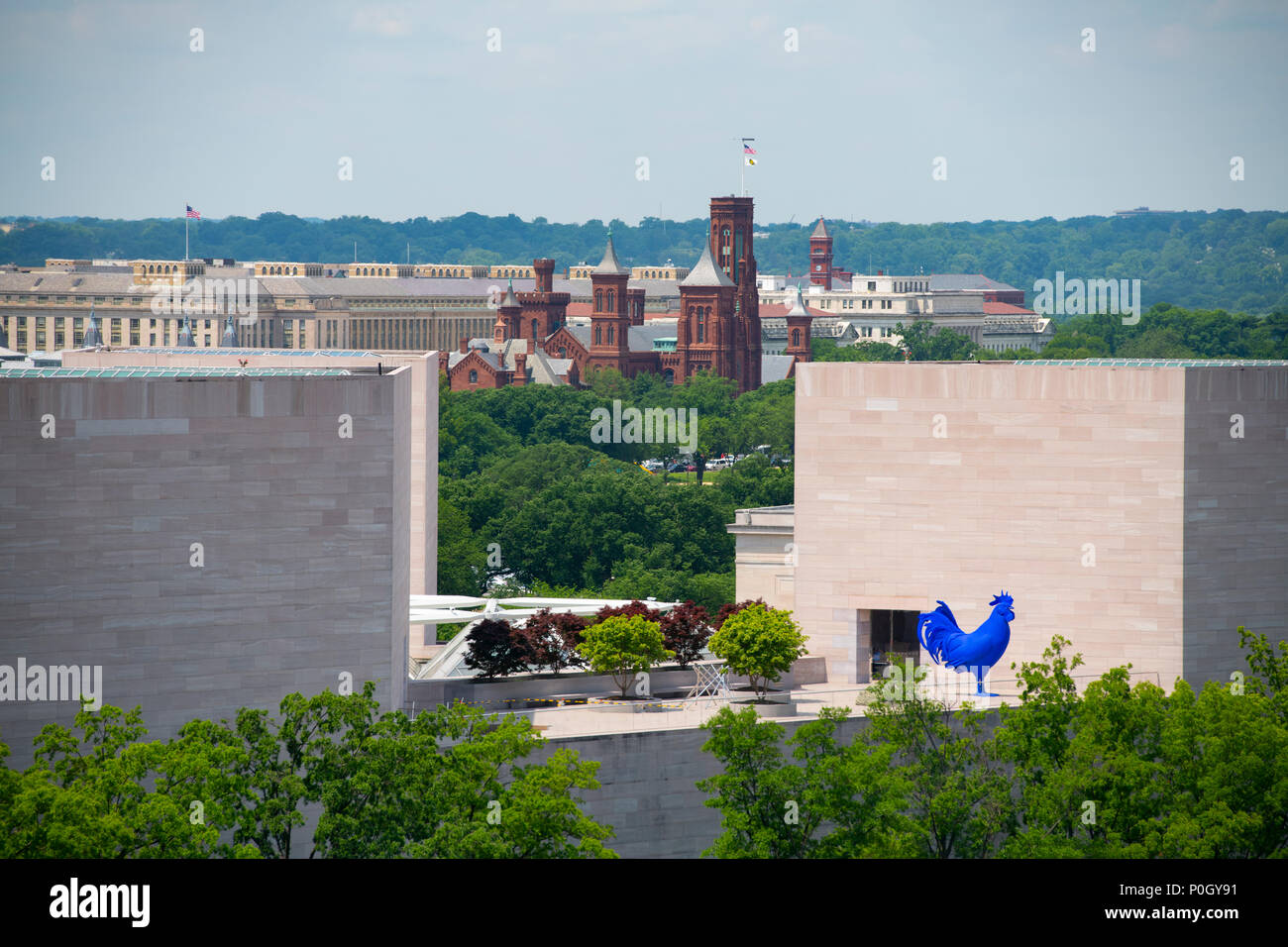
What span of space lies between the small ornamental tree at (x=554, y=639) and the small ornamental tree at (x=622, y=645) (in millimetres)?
1083

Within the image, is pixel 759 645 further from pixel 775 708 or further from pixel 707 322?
pixel 707 322

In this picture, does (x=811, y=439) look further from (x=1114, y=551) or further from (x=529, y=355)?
(x=529, y=355)

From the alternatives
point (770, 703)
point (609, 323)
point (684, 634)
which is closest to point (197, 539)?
point (770, 703)

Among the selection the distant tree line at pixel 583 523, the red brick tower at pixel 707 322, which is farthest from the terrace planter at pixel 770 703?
the red brick tower at pixel 707 322

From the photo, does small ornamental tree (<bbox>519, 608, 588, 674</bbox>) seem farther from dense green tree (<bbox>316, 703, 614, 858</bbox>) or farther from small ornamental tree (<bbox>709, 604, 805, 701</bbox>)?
dense green tree (<bbox>316, 703, 614, 858</bbox>)

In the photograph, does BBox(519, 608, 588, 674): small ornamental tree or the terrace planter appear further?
BBox(519, 608, 588, 674): small ornamental tree

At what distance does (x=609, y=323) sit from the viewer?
649 ft

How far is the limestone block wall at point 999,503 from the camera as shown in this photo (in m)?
39.4

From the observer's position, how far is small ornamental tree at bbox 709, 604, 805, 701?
3928 cm

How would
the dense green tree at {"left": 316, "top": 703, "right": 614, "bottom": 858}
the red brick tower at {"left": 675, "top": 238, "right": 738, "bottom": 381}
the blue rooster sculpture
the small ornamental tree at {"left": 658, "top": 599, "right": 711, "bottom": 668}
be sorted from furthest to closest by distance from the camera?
the red brick tower at {"left": 675, "top": 238, "right": 738, "bottom": 381}
the small ornamental tree at {"left": 658, "top": 599, "right": 711, "bottom": 668}
the blue rooster sculpture
the dense green tree at {"left": 316, "top": 703, "right": 614, "bottom": 858}

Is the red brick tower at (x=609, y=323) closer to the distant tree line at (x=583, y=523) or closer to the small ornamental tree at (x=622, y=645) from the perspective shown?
the distant tree line at (x=583, y=523)

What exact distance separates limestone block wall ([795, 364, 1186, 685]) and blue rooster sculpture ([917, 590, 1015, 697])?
150cm

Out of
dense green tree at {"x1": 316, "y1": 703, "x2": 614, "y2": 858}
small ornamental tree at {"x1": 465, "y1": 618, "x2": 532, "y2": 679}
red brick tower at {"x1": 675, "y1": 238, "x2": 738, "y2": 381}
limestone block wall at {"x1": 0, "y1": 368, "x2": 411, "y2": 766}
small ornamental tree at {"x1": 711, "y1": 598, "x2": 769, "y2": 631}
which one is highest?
red brick tower at {"x1": 675, "y1": 238, "x2": 738, "y2": 381}

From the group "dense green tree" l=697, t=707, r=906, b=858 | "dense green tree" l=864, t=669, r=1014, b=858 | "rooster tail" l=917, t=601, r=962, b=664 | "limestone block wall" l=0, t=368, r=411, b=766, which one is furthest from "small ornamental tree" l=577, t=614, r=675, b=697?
"dense green tree" l=697, t=707, r=906, b=858
